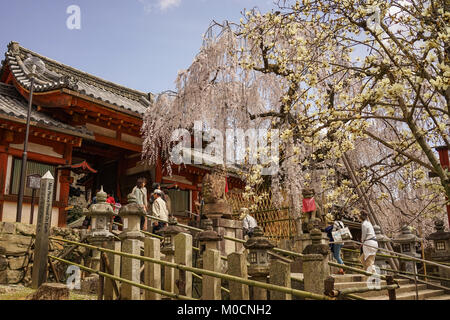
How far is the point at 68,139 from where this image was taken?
35.9 feet

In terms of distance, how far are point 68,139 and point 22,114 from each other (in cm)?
137

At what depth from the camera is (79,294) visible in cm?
721

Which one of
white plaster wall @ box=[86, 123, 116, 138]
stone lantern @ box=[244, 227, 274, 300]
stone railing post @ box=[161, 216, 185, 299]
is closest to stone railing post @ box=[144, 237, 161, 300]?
stone railing post @ box=[161, 216, 185, 299]

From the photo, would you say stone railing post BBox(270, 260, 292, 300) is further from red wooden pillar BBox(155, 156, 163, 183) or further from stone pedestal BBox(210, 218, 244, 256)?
red wooden pillar BBox(155, 156, 163, 183)

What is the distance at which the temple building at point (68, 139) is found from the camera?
10211 mm

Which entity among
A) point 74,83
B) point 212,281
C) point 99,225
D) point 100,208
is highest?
point 74,83

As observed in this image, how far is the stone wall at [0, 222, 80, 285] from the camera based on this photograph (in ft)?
23.9

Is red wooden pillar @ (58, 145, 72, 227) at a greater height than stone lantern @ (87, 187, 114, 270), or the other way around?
red wooden pillar @ (58, 145, 72, 227)

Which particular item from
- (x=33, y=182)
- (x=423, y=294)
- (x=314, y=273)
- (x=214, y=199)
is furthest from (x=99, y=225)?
(x=423, y=294)

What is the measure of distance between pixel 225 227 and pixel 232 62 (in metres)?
4.74

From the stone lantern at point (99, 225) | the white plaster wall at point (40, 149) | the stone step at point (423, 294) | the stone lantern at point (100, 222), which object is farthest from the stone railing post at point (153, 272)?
the white plaster wall at point (40, 149)

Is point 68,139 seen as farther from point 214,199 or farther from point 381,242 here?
point 381,242

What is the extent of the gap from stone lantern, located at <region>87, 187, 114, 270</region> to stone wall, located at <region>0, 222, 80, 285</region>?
4.86ft
